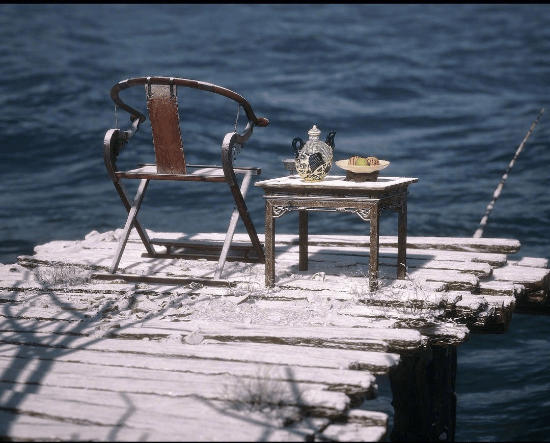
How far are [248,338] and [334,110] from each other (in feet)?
66.4

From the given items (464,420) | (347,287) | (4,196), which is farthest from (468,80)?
(347,287)

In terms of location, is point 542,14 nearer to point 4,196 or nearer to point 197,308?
point 4,196

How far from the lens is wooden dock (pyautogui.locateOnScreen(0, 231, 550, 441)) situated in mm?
4012

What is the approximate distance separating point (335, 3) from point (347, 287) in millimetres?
29899

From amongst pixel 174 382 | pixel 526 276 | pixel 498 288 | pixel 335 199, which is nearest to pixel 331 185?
pixel 335 199

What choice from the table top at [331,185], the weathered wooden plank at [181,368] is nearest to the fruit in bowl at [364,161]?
the table top at [331,185]

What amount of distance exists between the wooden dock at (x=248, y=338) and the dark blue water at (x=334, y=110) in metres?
2.58

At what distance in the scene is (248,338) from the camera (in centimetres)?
504

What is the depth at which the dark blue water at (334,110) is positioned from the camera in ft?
49.5

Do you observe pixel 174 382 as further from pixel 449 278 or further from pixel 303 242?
pixel 449 278

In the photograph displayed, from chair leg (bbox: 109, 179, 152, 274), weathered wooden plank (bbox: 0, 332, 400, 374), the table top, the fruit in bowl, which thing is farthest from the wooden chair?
weathered wooden plank (bbox: 0, 332, 400, 374)

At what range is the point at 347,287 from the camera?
625 centimetres

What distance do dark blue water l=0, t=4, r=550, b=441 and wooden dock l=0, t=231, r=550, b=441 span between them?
Answer: 2.58 m

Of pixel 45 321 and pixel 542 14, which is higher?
pixel 542 14
